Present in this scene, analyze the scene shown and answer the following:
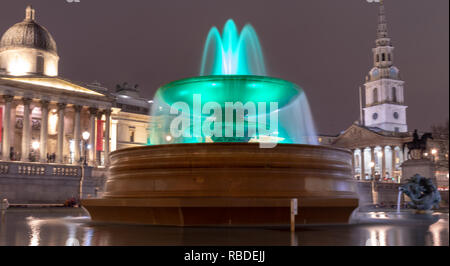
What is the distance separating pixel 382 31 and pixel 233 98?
108 metres

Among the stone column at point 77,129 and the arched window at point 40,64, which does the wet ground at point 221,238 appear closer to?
the stone column at point 77,129

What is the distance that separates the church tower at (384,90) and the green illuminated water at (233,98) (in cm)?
9566

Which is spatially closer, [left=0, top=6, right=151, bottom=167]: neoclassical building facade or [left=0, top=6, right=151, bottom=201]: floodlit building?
[left=0, top=6, right=151, bottom=201]: floodlit building

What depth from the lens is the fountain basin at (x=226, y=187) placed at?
9883mm

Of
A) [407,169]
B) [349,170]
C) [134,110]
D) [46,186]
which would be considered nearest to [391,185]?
[407,169]

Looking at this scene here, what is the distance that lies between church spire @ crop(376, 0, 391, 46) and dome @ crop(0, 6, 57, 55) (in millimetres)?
75577

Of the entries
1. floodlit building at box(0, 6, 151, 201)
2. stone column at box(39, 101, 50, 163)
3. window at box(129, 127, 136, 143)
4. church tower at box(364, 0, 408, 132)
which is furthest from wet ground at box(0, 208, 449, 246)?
church tower at box(364, 0, 408, 132)

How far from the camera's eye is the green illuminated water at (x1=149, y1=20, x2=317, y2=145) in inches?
561

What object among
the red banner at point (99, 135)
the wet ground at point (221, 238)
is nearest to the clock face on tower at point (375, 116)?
the red banner at point (99, 135)

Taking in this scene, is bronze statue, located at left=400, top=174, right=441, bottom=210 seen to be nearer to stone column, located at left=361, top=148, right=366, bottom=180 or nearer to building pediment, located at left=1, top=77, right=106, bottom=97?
building pediment, located at left=1, top=77, right=106, bottom=97

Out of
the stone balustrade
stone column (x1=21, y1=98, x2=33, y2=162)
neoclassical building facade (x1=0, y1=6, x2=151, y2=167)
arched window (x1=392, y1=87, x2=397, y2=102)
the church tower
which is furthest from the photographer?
arched window (x1=392, y1=87, x2=397, y2=102)

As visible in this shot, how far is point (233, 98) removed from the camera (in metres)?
14.6

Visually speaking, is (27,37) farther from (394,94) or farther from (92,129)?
(394,94)

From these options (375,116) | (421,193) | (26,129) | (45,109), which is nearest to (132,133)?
(45,109)
